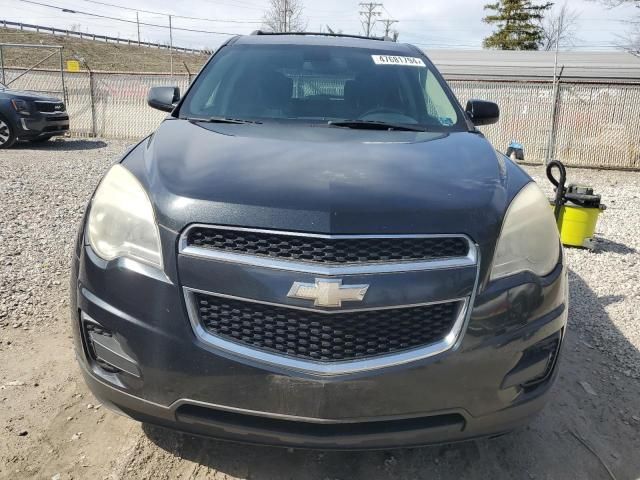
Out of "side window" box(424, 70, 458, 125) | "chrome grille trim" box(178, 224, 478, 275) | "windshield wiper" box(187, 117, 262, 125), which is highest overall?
"side window" box(424, 70, 458, 125)

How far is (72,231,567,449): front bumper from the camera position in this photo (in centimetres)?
182

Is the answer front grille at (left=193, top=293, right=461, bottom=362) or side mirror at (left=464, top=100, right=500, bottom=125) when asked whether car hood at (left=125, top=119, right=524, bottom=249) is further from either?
side mirror at (left=464, top=100, right=500, bottom=125)

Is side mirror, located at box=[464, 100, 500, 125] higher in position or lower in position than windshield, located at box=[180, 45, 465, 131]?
lower

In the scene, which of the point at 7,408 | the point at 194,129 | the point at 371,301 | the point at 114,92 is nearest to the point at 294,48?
the point at 194,129

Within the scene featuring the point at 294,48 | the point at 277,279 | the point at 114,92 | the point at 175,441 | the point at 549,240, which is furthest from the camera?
the point at 114,92

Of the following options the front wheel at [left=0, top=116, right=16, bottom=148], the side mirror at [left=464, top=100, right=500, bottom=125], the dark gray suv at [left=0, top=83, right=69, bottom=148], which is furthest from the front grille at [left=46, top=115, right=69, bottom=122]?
the side mirror at [left=464, top=100, right=500, bottom=125]

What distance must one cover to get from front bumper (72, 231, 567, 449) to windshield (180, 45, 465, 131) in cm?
139

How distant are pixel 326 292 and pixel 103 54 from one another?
2489 inches

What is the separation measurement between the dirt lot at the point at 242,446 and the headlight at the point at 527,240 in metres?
0.96

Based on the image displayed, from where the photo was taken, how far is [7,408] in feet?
8.59

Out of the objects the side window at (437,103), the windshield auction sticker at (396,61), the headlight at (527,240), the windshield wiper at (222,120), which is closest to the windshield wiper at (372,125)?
the side window at (437,103)

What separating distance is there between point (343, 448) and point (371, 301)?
1.74 ft

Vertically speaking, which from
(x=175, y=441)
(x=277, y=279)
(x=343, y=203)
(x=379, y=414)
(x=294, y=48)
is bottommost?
(x=175, y=441)

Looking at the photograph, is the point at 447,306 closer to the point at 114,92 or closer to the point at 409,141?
the point at 409,141
